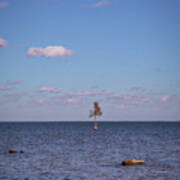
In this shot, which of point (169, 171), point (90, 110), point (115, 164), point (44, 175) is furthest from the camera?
point (90, 110)

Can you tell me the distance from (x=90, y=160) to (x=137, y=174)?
11472 millimetres

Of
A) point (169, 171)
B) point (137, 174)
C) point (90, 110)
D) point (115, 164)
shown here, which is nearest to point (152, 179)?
point (137, 174)

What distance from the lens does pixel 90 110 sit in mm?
121500

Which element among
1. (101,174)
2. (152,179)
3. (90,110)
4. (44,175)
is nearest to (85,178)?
(101,174)

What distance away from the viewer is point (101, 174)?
32.8 m

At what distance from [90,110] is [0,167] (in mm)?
85527

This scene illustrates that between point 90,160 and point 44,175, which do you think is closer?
point 44,175

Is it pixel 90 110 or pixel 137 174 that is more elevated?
pixel 90 110

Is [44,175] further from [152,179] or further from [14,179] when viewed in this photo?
[152,179]

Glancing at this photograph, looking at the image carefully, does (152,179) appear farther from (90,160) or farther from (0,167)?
(0,167)

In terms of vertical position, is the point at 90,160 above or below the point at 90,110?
below

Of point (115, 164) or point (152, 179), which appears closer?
point (152, 179)

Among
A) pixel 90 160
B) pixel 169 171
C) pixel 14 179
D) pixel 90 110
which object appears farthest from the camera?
pixel 90 110

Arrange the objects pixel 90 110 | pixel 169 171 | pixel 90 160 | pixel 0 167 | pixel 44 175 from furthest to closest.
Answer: pixel 90 110 → pixel 90 160 → pixel 0 167 → pixel 169 171 → pixel 44 175
